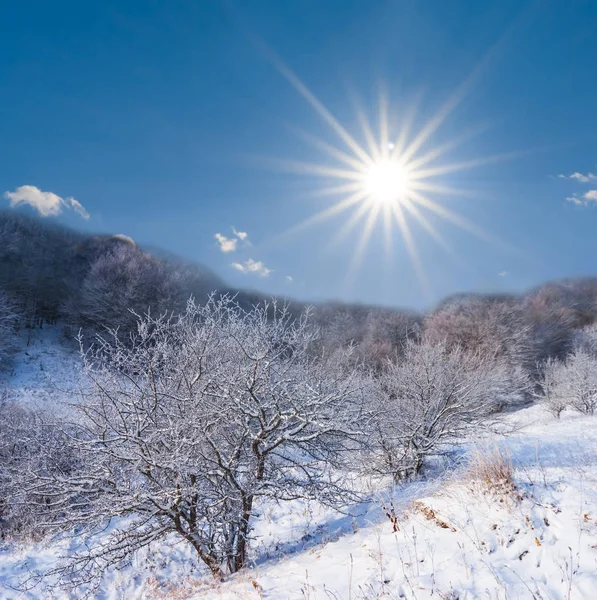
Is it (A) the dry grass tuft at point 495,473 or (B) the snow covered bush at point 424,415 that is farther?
(B) the snow covered bush at point 424,415

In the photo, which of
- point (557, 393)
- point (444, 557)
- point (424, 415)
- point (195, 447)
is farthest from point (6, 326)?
point (557, 393)

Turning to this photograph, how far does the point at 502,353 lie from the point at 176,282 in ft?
102

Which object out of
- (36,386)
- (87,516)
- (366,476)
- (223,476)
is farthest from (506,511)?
(36,386)

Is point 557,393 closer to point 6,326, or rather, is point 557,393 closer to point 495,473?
point 495,473

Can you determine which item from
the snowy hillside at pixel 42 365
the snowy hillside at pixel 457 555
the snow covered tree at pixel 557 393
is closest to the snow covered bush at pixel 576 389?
the snow covered tree at pixel 557 393

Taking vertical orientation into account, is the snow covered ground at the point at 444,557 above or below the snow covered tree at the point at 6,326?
below

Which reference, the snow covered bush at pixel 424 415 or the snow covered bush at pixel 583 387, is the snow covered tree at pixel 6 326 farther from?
the snow covered bush at pixel 583 387

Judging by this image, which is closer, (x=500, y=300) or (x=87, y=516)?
(x=87, y=516)

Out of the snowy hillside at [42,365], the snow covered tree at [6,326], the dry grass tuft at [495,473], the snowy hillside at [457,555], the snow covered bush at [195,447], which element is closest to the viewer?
the snowy hillside at [457,555]

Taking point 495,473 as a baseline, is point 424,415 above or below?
above

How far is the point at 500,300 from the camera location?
38094 millimetres

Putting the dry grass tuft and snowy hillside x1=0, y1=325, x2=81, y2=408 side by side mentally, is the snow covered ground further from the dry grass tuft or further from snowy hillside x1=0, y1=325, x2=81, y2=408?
snowy hillside x1=0, y1=325, x2=81, y2=408

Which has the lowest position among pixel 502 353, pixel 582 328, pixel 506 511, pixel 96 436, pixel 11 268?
pixel 506 511

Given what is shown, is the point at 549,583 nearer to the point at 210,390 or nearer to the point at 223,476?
the point at 223,476
